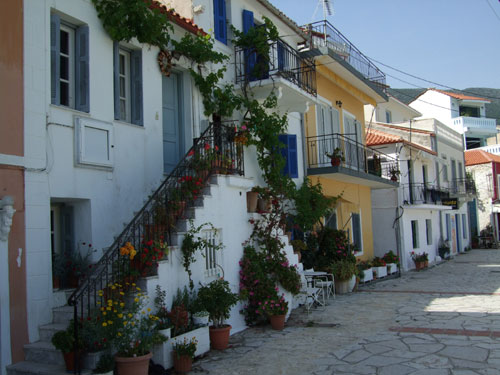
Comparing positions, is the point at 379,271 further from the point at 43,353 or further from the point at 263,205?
the point at 43,353

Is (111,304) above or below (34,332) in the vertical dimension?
above

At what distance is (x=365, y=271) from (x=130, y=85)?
34.7ft

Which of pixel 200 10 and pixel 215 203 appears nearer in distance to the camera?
pixel 215 203

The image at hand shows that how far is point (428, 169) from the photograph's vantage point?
27219 millimetres

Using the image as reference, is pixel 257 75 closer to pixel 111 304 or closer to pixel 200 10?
pixel 200 10

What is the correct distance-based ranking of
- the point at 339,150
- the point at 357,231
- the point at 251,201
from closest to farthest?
1. the point at 251,201
2. the point at 339,150
3. the point at 357,231

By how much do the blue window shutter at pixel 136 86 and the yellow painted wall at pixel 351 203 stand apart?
7345 millimetres

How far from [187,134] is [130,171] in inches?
84.8

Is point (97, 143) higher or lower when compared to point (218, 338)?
higher

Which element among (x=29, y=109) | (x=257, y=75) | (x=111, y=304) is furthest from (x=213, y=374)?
(x=257, y=75)

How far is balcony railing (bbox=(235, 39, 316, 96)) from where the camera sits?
12.0 metres

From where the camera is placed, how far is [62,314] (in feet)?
22.5

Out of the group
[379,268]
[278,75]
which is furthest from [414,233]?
[278,75]

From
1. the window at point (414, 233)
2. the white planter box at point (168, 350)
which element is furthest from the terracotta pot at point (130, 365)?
the window at point (414, 233)
